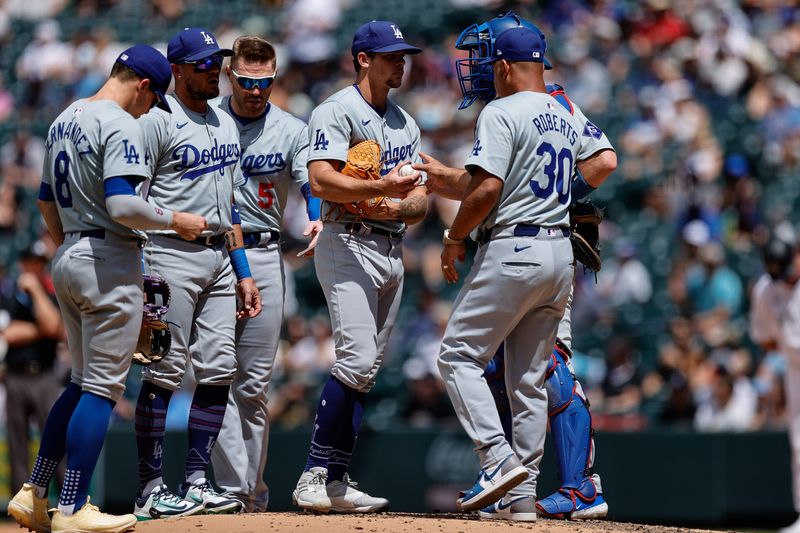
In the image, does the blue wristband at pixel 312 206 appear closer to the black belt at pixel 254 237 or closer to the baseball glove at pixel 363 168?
the black belt at pixel 254 237

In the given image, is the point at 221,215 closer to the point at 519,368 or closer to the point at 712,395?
the point at 519,368

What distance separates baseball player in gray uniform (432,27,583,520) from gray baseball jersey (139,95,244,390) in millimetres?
1163

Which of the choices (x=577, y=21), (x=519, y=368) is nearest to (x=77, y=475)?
(x=519, y=368)

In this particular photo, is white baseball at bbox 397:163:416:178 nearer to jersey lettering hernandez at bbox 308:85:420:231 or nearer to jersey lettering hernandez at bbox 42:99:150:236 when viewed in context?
jersey lettering hernandez at bbox 308:85:420:231

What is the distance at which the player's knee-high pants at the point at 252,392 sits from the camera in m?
6.61

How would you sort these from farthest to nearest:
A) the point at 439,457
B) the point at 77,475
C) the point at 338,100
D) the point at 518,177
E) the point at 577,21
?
the point at 577,21
the point at 439,457
the point at 338,100
the point at 518,177
the point at 77,475

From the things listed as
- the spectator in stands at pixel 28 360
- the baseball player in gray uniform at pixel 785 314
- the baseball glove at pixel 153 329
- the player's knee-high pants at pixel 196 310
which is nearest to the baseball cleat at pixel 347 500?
the player's knee-high pants at pixel 196 310

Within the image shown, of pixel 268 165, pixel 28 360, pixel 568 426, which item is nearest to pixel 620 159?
pixel 28 360

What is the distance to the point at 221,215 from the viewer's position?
6180mm

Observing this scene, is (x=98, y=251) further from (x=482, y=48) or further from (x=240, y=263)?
(x=482, y=48)

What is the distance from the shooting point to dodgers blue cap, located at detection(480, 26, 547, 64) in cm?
572

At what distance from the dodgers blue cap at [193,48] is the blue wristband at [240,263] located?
3.21ft

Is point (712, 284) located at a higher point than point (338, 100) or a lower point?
lower

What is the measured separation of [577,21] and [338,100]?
898 centimetres
